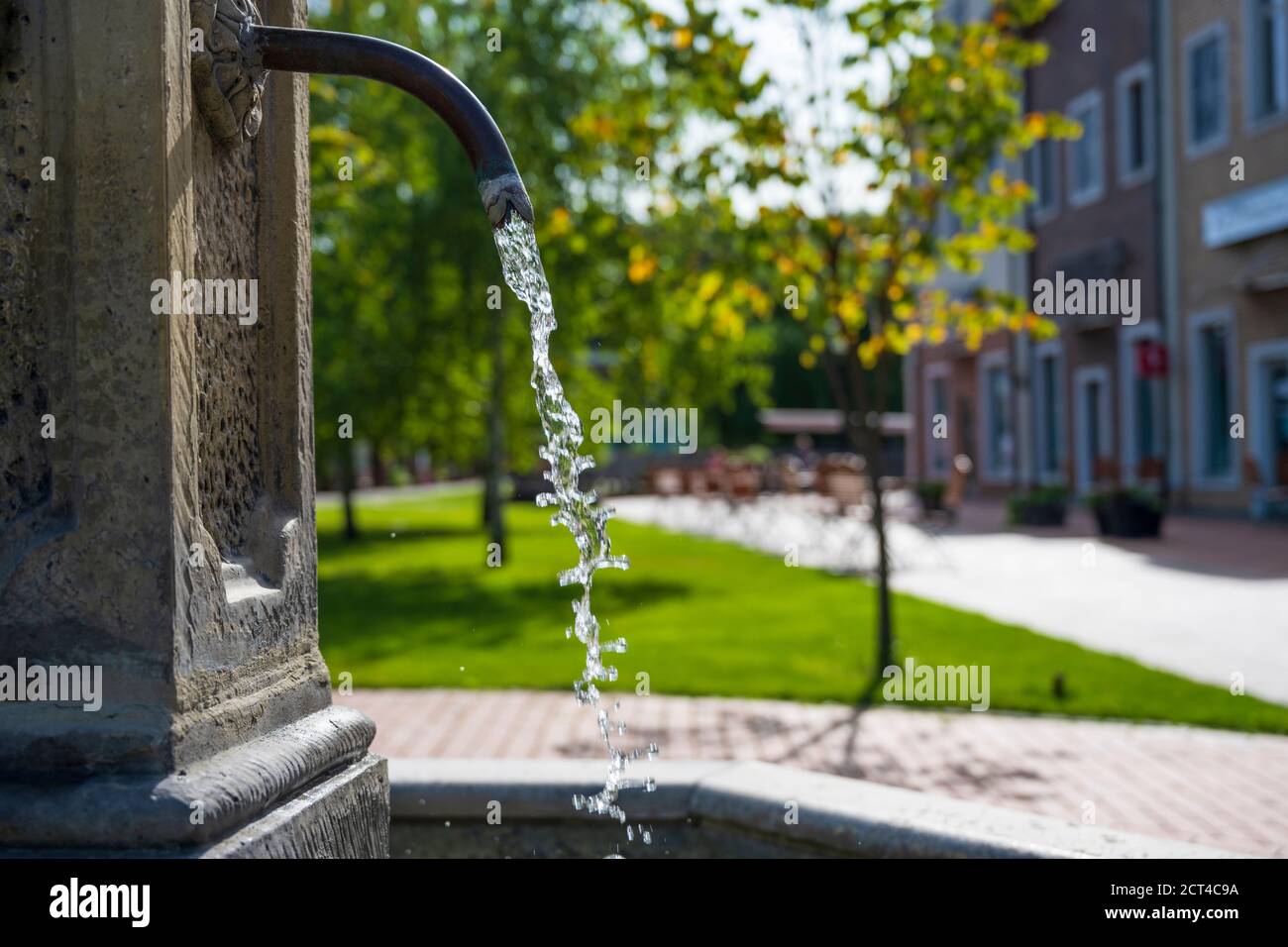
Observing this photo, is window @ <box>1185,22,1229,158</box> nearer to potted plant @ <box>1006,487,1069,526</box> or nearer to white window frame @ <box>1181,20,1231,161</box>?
white window frame @ <box>1181,20,1231,161</box>

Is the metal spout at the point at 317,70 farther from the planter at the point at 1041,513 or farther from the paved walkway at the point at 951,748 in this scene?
the planter at the point at 1041,513

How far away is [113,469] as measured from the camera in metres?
2.01

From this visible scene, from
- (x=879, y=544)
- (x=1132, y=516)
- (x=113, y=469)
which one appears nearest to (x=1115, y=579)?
(x=1132, y=516)

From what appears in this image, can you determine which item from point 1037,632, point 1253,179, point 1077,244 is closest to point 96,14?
point 1037,632

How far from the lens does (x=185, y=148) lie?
2.10 m

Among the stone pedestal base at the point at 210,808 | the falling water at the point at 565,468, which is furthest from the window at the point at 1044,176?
the stone pedestal base at the point at 210,808

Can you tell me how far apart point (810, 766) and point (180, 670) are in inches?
170

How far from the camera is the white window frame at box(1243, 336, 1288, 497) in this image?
2012cm

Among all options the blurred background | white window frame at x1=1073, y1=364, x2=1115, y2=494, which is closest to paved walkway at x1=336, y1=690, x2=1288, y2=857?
the blurred background

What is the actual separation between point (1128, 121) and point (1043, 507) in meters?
7.54

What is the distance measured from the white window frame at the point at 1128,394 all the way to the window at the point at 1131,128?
260 cm

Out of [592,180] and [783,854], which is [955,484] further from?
[783,854]

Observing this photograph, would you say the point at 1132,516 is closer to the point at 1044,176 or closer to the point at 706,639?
the point at 706,639

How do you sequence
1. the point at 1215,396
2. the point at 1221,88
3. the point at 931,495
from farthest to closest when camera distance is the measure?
the point at 931,495 < the point at 1215,396 < the point at 1221,88
